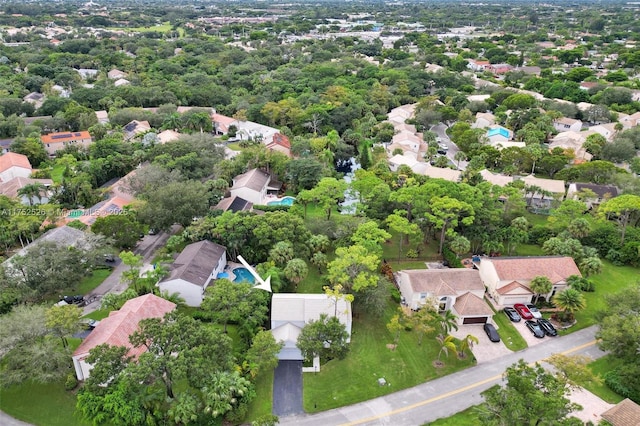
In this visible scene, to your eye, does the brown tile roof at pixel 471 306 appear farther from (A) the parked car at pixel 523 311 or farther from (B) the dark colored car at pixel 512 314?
(A) the parked car at pixel 523 311

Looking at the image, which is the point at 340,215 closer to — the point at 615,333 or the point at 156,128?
the point at 615,333

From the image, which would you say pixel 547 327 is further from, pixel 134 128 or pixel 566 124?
pixel 134 128

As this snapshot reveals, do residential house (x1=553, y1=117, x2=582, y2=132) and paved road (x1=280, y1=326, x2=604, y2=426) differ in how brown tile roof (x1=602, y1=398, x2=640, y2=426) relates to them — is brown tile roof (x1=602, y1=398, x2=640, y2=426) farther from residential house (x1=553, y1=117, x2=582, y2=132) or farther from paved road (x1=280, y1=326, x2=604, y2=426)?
residential house (x1=553, y1=117, x2=582, y2=132)

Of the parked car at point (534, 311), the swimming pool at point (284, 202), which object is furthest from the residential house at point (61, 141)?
the parked car at point (534, 311)

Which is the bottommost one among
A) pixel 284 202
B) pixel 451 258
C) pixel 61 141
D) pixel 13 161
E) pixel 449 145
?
pixel 449 145

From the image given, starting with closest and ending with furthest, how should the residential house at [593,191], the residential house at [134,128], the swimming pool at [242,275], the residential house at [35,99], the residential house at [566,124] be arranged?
the swimming pool at [242,275], the residential house at [593,191], the residential house at [134,128], the residential house at [566,124], the residential house at [35,99]

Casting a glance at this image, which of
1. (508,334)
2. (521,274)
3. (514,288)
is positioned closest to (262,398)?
(508,334)
